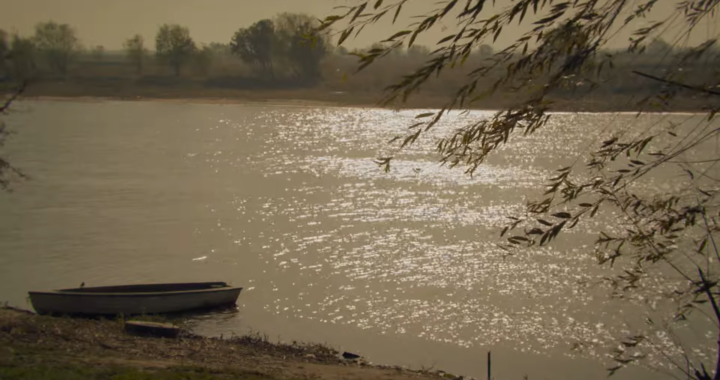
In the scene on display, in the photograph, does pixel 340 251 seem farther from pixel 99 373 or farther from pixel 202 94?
pixel 202 94

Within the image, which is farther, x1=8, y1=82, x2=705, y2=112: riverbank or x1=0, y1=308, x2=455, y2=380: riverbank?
x1=8, y1=82, x2=705, y2=112: riverbank

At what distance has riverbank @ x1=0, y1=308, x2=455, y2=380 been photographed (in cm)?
923

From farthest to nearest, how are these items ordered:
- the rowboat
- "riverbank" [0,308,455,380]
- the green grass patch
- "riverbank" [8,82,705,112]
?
"riverbank" [8,82,705,112] → the rowboat → "riverbank" [0,308,455,380] → the green grass patch

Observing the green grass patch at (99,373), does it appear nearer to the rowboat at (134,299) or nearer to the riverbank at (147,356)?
the riverbank at (147,356)

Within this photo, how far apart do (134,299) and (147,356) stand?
4.86 meters

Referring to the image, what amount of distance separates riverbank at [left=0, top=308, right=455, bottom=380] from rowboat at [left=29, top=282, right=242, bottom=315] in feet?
2.08

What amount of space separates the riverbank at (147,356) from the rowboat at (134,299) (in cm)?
63

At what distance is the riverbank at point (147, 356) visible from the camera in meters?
9.23

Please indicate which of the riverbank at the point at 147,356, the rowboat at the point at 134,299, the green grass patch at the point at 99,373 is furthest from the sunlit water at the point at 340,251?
the green grass patch at the point at 99,373

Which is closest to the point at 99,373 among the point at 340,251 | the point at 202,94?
the point at 340,251

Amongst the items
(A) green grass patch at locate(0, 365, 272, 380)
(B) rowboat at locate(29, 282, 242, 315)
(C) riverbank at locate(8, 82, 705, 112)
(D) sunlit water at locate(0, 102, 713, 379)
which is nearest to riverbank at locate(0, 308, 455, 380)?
(A) green grass patch at locate(0, 365, 272, 380)

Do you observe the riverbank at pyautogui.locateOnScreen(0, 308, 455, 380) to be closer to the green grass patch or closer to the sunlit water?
the green grass patch

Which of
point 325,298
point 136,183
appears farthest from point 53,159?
point 325,298

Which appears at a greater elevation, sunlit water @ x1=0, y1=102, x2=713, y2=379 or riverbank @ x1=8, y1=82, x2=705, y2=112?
riverbank @ x1=8, y1=82, x2=705, y2=112
